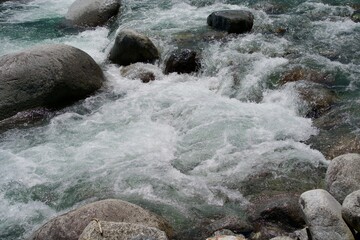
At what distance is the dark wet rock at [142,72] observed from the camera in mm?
9766

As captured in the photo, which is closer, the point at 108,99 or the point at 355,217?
the point at 355,217

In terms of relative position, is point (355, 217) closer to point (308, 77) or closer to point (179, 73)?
point (308, 77)

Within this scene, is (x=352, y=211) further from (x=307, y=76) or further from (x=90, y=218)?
(x=307, y=76)

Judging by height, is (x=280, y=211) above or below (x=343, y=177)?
below

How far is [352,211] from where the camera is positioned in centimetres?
475

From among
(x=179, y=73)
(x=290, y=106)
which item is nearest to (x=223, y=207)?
(x=290, y=106)

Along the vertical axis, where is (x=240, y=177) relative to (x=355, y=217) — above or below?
below

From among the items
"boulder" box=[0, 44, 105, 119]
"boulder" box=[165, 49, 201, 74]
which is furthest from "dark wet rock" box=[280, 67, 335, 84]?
"boulder" box=[0, 44, 105, 119]

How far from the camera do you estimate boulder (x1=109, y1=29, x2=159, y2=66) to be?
1027 cm

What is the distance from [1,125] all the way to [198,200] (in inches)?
170

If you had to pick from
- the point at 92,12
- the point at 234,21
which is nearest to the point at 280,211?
the point at 234,21

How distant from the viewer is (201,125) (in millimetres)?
8047

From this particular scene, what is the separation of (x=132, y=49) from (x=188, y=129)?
3.24 m

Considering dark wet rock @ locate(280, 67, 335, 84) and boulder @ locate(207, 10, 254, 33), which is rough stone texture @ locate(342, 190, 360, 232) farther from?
boulder @ locate(207, 10, 254, 33)
